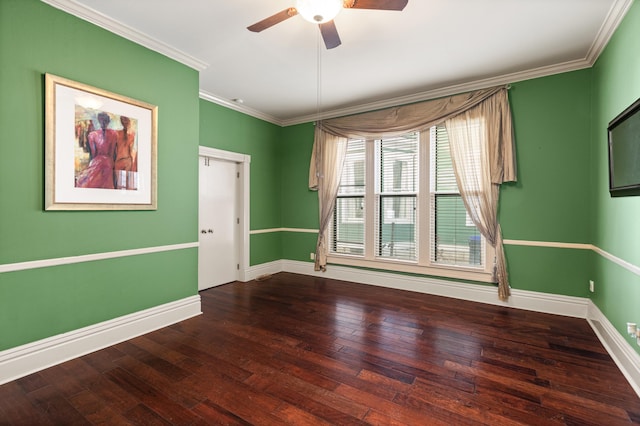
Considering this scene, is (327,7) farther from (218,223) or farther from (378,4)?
(218,223)

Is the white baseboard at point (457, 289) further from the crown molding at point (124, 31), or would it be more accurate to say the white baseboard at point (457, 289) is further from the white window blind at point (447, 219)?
the crown molding at point (124, 31)

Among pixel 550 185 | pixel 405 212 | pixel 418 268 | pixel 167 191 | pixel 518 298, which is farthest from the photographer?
pixel 405 212

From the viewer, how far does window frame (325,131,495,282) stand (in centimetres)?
398

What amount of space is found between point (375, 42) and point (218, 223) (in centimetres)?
334

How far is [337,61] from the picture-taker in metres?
3.38

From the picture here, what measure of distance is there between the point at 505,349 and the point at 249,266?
3.74m

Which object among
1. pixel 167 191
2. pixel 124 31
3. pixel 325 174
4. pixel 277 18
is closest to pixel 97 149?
pixel 167 191

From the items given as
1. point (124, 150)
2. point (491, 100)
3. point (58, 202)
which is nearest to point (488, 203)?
point (491, 100)

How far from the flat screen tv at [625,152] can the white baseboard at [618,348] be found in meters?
1.22

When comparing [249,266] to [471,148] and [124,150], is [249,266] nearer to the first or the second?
[124,150]

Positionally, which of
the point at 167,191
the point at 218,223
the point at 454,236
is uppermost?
the point at 167,191

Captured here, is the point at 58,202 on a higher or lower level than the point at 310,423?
higher

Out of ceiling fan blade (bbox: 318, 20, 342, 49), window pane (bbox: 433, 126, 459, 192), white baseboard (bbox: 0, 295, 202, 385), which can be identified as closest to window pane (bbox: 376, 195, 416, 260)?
window pane (bbox: 433, 126, 459, 192)

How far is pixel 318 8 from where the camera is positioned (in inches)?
74.2
